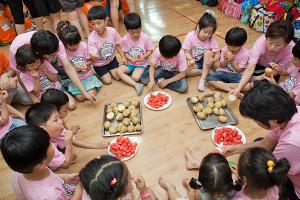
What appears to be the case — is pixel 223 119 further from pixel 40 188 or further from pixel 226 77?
pixel 40 188

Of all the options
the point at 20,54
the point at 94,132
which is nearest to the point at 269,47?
the point at 94,132

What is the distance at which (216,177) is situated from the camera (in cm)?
124

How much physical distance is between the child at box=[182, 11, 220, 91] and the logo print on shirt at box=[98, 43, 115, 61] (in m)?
0.70

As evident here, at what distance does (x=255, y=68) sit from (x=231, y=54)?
0.99 ft

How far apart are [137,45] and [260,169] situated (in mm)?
1739

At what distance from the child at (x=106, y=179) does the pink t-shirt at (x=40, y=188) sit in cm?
20

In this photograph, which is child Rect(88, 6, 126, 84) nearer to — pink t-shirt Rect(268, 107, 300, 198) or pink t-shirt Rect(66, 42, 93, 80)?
pink t-shirt Rect(66, 42, 93, 80)

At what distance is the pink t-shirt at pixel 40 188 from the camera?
1.22m

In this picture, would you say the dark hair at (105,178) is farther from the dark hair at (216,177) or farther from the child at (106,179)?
the dark hair at (216,177)

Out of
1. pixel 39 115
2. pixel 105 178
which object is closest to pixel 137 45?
pixel 39 115

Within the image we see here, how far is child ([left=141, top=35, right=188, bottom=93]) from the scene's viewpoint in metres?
2.36

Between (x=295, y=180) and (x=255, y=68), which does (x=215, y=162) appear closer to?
(x=295, y=180)

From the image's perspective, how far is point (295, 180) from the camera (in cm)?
134

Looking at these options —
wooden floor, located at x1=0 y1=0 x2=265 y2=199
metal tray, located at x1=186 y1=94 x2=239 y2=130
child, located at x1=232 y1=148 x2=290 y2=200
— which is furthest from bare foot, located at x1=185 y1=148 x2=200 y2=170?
child, located at x1=232 y1=148 x2=290 y2=200
